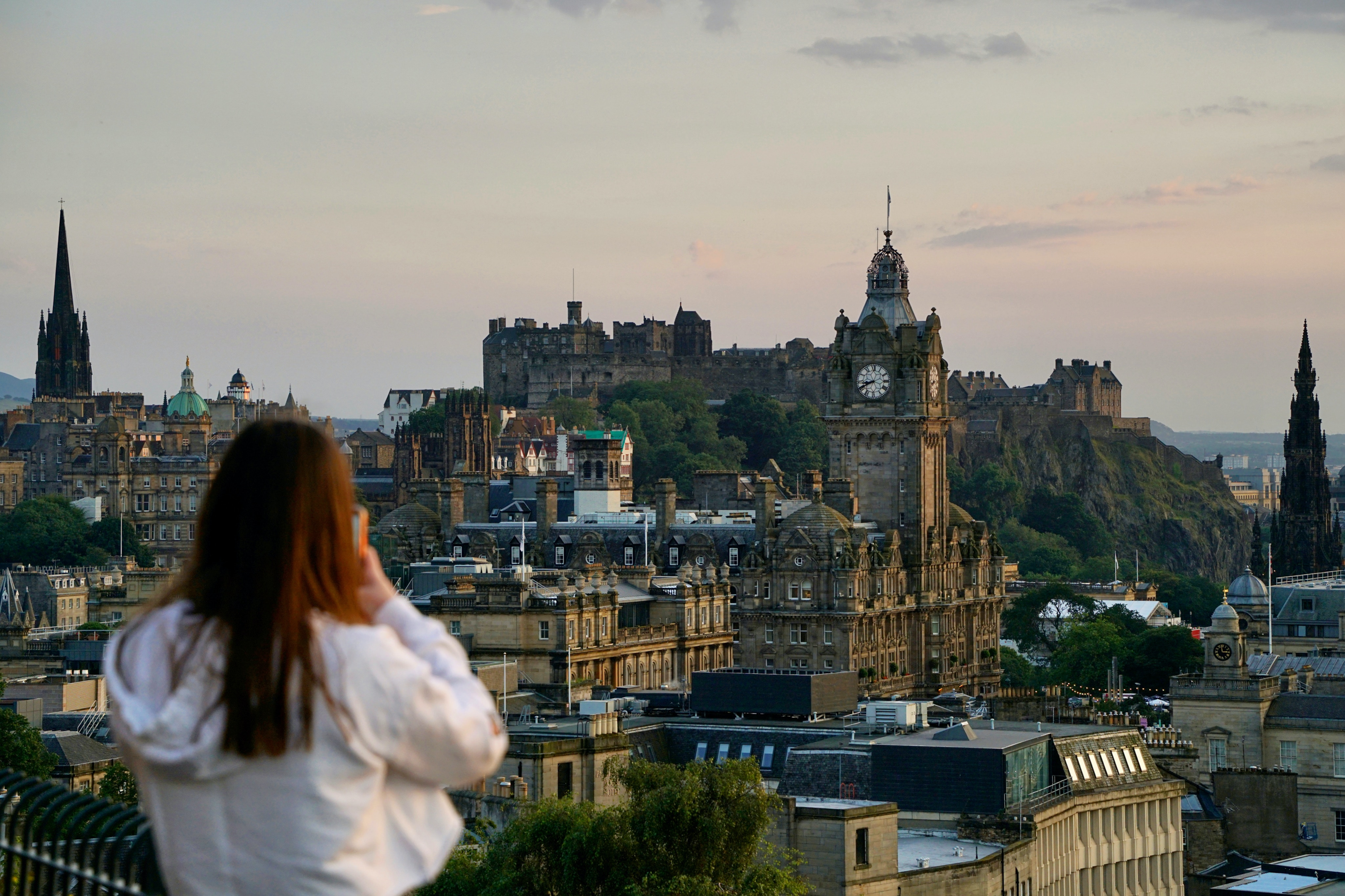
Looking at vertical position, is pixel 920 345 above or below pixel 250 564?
above

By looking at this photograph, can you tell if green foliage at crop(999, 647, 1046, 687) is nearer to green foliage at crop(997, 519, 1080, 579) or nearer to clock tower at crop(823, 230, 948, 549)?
clock tower at crop(823, 230, 948, 549)

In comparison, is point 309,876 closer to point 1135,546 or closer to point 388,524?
point 388,524

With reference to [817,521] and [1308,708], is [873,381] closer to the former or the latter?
[817,521]

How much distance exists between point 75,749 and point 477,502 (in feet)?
182

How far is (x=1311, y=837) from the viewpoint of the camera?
6450 cm

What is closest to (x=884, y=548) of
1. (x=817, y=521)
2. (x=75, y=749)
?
(x=817, y=521)

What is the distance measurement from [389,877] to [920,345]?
317ft

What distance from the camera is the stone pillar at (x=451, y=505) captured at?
10688 centimetres

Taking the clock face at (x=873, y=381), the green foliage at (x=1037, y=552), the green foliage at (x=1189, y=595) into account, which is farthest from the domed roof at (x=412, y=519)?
the green foliage at (x=1037, y=552)

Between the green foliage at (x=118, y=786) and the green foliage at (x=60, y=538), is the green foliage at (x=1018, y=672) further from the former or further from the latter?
the green foliage at (x=118, y=786)

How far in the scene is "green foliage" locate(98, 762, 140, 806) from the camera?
4503 centimetres

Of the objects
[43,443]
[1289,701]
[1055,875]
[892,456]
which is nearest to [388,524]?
[892,456]

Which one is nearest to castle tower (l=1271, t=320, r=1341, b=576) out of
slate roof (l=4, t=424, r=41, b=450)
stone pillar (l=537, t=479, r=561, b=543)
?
stone pillar (l=537, t=479, r=561, b=543)

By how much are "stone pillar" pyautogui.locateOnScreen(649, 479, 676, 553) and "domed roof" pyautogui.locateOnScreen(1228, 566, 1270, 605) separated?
907 inches
